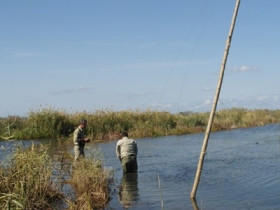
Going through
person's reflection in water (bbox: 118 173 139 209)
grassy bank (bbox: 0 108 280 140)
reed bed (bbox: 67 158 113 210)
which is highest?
grassy bank (bbox: 0 108 280 140)

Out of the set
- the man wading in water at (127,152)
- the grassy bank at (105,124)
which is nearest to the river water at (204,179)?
the man wading in water at (127,152)

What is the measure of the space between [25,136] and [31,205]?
79.9 feet

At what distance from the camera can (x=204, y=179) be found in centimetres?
1481

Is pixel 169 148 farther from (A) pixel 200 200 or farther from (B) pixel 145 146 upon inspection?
(A) pixel 200 200

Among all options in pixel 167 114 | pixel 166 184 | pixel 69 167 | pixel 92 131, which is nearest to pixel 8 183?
pixel 69 167

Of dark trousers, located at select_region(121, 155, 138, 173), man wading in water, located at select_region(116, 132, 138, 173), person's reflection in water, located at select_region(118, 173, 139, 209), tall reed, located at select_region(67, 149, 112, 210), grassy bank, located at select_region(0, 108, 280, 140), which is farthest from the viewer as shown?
grassy bank, located at select_region(0, 108, 280, 140)

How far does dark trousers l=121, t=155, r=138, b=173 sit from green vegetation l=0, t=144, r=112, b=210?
9.96 ft

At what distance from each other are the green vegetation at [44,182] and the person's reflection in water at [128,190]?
0.52 metres

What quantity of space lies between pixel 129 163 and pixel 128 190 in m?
2.62

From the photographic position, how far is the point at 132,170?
639 inches

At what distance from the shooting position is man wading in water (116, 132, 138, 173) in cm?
1573

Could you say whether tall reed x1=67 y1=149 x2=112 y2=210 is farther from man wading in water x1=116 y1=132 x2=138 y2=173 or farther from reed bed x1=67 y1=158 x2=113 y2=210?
man wading in water x1=116 y1=132 x2=138 y2=173

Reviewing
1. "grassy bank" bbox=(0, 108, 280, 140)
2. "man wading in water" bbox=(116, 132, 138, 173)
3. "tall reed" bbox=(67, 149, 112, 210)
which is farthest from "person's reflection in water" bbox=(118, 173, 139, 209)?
"grassy bank" bbox=(0, 108, 280, 140)

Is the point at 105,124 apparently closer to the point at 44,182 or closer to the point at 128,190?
the point at 128,190
